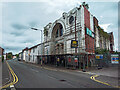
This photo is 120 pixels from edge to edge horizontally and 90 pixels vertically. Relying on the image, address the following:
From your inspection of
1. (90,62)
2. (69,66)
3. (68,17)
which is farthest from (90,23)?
(69,66)

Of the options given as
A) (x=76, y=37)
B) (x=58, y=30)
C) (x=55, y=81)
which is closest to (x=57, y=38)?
(x=58, y=30)

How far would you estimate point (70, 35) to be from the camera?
23.0 metres

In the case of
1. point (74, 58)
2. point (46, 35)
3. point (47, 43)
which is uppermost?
point (46, 35)

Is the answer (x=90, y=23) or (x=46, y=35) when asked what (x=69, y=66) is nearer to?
(x=90, y=23)

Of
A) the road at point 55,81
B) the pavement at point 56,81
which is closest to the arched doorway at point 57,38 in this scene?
the pavement at point 56,81

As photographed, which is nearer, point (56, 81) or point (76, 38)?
point (56, 81)

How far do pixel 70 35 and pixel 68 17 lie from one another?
204 inches

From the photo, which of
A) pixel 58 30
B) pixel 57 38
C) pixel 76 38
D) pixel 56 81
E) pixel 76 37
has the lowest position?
pixel 56 81

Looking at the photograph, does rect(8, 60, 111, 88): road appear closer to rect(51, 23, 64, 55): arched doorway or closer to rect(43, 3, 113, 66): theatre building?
rect(43, 3, 113, 66): theatre building

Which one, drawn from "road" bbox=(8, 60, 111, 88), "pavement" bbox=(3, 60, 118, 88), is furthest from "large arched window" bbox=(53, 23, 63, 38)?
"road" bbox=(8, 60, 111, 88)

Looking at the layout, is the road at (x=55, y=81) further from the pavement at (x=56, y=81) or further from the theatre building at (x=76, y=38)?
the theatre building at (x=76, y=38)

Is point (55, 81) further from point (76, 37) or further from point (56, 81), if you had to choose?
point (76, 37)

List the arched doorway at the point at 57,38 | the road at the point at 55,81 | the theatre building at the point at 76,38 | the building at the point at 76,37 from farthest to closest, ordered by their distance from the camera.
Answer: the arched doorway at the point at 57,38, the building at the point at 76,37, the theatre building at the point at 76,38, the road at the point at 55,81

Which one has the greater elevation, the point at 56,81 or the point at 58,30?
the point at 58,30
